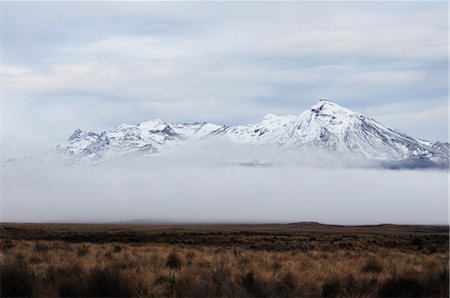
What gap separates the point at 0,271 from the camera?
13.0 m

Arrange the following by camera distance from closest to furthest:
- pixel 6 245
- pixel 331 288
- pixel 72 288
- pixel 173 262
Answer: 1. pixel 72 288
2. pixel 331 288
3. pixel 173 262
4. pixel 6 245

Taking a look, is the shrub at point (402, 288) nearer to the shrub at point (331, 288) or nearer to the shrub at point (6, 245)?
the shrub at point (331, 288)

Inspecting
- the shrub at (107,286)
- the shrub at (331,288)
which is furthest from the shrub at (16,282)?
the shrub at (331,288)

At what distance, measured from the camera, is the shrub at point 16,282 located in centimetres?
1210

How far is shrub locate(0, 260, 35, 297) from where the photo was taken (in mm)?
12102

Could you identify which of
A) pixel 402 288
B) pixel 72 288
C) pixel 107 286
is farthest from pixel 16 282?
pixel 402 288

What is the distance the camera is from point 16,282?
12289 mm

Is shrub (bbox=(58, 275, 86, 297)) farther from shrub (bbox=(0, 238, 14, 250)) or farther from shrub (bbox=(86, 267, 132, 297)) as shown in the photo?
shrub (bbox=(0, 238, 14, 250))

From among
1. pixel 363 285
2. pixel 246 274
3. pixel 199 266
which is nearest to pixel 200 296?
pixel 246 274

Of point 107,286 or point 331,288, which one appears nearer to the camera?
point 107,286

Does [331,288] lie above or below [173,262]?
below

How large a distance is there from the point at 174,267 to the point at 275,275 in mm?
3710

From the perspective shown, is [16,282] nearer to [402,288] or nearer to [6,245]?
[402,288]

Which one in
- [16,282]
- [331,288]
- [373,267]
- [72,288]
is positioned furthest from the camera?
[373,267]
